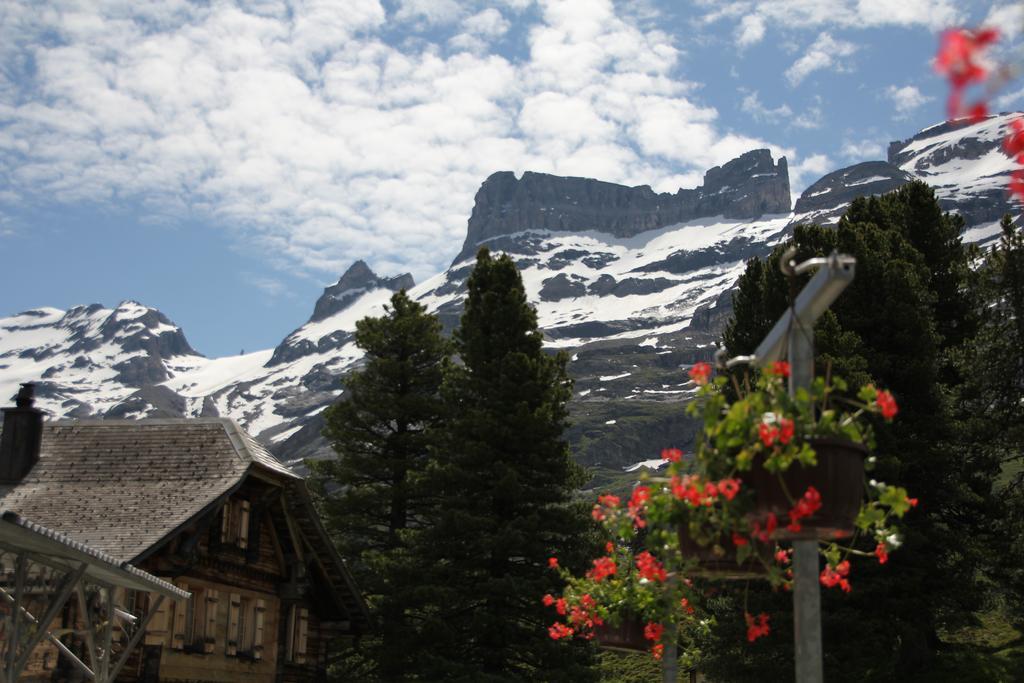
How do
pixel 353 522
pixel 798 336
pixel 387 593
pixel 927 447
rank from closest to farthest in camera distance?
1. pixel 798 336
2. pixel 927 447
3. pixel 387 593
4. pixel 353 522

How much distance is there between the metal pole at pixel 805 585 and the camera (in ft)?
19.9

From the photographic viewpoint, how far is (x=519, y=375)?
33.5 m

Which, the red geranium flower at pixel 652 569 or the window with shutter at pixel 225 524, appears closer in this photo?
the red geranium flower at pixel 652 569

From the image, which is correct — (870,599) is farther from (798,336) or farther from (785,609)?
(798,336)

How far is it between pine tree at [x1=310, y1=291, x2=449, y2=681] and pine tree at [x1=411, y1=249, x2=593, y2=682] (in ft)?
8.10

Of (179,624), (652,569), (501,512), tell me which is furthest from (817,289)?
(501,512)

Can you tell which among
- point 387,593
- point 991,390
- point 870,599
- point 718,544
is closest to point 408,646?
point 387,593

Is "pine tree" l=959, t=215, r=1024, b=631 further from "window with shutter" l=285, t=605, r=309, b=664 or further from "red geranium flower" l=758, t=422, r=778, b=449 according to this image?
"red geranium flower" l=758, t=422, r=778, b=449

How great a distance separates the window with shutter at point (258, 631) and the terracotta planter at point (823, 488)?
23890 millimetres

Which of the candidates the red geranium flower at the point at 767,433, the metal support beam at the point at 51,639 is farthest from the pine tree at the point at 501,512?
the red geranium flower at the point at 767,433

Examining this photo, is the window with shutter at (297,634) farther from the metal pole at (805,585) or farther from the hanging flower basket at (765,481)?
the metal pole at (805,585)

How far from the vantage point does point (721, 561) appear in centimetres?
715

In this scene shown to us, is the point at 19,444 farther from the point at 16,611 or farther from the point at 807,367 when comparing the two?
the point at 807,367

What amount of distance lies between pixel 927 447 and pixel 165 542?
19448 mm
